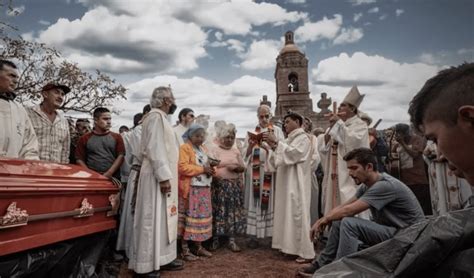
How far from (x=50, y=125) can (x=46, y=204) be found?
1.47 m

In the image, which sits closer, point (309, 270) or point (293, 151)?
point (309, 270)

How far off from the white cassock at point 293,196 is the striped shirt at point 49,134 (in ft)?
9.05

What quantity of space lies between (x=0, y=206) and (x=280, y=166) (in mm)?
3380

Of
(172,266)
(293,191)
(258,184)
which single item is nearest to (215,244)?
(172,266)

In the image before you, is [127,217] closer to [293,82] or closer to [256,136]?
[256,136]

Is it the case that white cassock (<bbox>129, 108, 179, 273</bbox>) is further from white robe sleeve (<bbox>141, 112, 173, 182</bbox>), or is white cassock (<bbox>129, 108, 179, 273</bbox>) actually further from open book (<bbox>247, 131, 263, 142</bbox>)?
open book (<bbox>247, 131, 263, 142</bbox>)

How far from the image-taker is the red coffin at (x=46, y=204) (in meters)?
2.00

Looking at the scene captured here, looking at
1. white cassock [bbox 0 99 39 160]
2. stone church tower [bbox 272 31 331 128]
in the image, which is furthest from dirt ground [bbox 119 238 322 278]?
stone church tower [bbox 272 31 331 128]

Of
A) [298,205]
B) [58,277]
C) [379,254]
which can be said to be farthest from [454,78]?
[298,205]

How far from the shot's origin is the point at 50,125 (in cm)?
345

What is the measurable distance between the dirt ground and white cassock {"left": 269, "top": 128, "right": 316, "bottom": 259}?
22 centimetres

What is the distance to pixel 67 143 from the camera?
11.9 ft

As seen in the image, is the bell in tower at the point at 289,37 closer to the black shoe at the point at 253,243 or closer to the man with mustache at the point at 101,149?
the black shoe at the point at 253,243

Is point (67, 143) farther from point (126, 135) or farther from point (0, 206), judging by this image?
point (0, 206)
